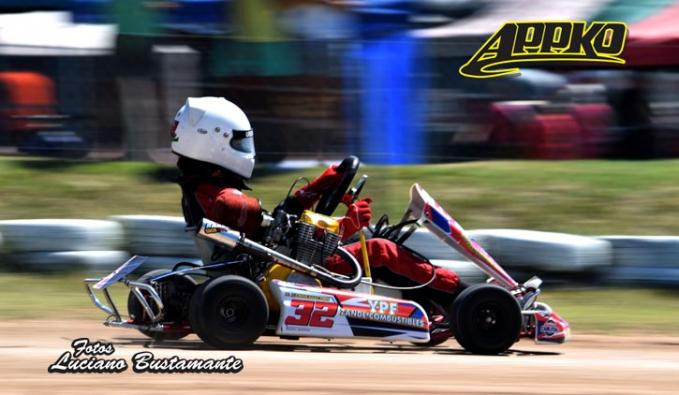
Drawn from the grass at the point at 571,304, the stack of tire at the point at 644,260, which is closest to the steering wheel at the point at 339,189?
the grass at the point at 571,304

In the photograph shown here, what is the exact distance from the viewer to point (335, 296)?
20.4ft

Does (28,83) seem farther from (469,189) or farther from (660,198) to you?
(660,198)

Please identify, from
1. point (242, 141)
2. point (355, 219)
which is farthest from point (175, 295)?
point (355, 219)

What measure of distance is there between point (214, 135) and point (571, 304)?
3.68m

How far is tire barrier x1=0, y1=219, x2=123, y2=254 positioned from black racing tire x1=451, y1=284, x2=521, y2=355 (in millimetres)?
3933

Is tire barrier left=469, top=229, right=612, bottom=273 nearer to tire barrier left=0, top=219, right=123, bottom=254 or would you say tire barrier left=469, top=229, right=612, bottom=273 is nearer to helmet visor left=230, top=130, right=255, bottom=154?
helmet visor left=230, top=130, right=255, bottom=154

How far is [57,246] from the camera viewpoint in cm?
908

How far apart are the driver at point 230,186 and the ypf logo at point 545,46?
4.64 m

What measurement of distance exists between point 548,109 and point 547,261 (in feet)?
7.93

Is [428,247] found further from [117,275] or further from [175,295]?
[117,275]

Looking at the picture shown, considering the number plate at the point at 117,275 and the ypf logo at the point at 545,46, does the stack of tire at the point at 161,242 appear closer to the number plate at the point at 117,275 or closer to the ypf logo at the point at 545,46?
the number plate at the point at 117,275

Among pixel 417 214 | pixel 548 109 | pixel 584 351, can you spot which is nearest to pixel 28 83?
pixel 548 109

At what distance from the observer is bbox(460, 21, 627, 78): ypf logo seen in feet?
36.0

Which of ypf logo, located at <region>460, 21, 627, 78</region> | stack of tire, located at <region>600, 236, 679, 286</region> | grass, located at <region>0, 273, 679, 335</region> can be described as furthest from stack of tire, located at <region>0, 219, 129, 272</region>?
stack of tire, located at <region>600, 236, 679, 286</region>
